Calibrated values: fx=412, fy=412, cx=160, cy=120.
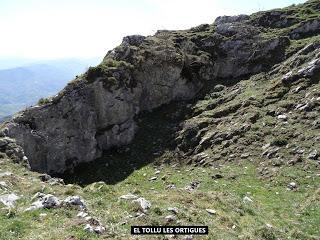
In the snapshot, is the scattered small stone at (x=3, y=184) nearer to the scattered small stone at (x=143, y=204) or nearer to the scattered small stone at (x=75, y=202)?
the scattered small stone at (x=75, y=202)

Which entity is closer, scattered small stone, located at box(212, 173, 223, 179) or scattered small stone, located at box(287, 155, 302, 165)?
scattered small stone, located at box(287, 155, 302, 165)

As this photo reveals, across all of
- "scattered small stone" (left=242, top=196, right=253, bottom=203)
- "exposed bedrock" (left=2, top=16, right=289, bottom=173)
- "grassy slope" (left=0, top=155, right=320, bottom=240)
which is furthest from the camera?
"exposed bedrock" (left=2, top=16, right=289, bottom=173)

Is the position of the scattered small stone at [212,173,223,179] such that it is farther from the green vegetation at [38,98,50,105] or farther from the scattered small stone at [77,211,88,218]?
the green vegetation at [38,98,50,105]

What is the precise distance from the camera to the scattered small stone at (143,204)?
19941 millimetres

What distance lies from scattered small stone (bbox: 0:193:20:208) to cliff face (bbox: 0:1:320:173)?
Result: 14.7 m

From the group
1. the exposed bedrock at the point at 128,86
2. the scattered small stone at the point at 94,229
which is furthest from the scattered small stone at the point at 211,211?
the exposed bedrock at the point at 128,86

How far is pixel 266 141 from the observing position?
36.6 metres

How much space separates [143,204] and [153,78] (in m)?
34.9

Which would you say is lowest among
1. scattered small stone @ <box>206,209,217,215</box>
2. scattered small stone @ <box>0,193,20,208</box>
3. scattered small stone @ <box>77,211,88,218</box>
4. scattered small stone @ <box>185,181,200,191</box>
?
scattered small stone @ <box>185,181,200,191</box>

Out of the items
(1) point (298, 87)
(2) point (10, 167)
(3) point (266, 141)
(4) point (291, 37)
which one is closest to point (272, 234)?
(3) point (266, 141)

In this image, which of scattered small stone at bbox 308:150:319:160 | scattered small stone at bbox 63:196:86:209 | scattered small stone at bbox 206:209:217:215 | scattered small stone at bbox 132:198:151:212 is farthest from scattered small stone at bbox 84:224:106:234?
scattered small stone at bbox 308:150:319:160

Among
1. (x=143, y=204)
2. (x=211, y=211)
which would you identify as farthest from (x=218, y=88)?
(x=143, y=204)

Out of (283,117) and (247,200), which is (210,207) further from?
(283,117)

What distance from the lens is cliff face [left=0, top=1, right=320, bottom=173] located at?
4400 cm
